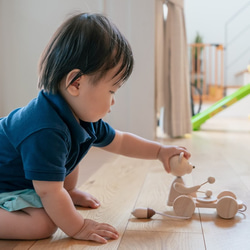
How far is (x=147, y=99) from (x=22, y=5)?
34.0 inches

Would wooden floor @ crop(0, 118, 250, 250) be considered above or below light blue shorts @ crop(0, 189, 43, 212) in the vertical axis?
below

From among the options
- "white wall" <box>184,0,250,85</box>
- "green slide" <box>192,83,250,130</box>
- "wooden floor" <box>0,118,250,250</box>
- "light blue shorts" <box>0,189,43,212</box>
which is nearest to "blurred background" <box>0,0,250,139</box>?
"wooden floor" <box>0,118,250,250</box>

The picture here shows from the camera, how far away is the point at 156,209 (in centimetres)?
99

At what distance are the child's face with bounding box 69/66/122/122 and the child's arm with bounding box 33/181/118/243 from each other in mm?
157

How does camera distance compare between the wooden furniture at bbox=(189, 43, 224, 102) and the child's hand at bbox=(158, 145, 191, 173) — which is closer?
the child's hand at bbox=(158, 145, 191, 173)

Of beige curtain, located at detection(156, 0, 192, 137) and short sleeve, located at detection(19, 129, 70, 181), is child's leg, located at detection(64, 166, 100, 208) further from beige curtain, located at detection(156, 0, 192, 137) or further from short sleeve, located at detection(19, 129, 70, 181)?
beige curtain, located at detection(156, 0, 192, 137)

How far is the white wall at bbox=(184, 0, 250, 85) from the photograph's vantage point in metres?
6.53

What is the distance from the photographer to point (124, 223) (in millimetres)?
885

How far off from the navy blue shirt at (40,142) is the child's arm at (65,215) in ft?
0.07

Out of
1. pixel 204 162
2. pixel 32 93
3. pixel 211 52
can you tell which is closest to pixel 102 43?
pixel 204 162

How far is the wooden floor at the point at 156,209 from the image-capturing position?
0.76 meters

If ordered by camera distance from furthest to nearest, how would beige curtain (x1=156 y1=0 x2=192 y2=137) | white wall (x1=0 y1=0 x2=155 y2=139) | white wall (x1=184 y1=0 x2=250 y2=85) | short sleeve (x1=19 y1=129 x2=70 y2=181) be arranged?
white wall (x1=184 y1=0 x2=250 y2=85) → beige curtain (x1=156 y1=0 x2=192 y2=137) → white wall (x1=0 y1=0 x2=155 y2=139) → short sleeve (x1=19 y1=129 x2=70 y2=181)

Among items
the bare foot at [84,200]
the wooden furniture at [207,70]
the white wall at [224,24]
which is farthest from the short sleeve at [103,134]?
the white wall at [224,24]

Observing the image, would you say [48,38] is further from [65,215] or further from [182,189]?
[65,215]
